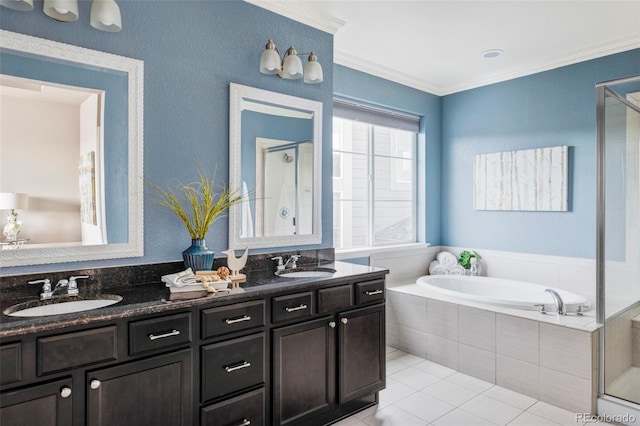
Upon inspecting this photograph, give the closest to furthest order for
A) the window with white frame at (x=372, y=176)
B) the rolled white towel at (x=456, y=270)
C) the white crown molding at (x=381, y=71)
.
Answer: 1. the white crown molding at (x=381, y=71)
2. the window with white frame at (x=372, y=176)
3. the rolled white towel at (x=456, y=270)

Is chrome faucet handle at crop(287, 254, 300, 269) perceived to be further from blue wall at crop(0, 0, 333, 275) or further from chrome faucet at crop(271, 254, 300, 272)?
blue wall at crop(0, 0, 333, 275)

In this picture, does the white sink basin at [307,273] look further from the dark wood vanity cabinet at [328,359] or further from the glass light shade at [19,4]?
the glass light shade at [19,4]

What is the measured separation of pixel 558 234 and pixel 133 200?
3.56 m

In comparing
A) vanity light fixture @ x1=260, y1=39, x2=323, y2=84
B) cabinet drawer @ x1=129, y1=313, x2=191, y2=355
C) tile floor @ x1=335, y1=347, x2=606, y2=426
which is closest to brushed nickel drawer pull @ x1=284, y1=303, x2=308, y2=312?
cabinet drawer @ x1=129, y1=313, x2=191, y2=355

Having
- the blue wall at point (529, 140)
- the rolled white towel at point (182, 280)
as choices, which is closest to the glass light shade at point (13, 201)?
the rolled white towel at point (182, 280)

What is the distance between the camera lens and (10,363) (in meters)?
1.39

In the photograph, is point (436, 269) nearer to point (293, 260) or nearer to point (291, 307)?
point (293, 260)

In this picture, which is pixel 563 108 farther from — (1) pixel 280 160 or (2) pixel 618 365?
(1) pixel 280 160

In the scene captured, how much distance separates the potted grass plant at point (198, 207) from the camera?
2188 mm

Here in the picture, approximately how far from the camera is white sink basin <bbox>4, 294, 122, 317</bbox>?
1672 mm

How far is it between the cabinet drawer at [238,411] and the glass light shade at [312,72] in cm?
A: 193

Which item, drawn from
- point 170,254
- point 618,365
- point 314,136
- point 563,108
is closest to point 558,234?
point 563,108

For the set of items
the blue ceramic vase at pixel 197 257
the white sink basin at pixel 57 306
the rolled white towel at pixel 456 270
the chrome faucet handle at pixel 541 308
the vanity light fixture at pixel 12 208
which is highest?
the vanity light fixture at pixel 12 208

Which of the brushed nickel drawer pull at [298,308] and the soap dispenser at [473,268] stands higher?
the brushed nickel drawer pull at [298,308]
